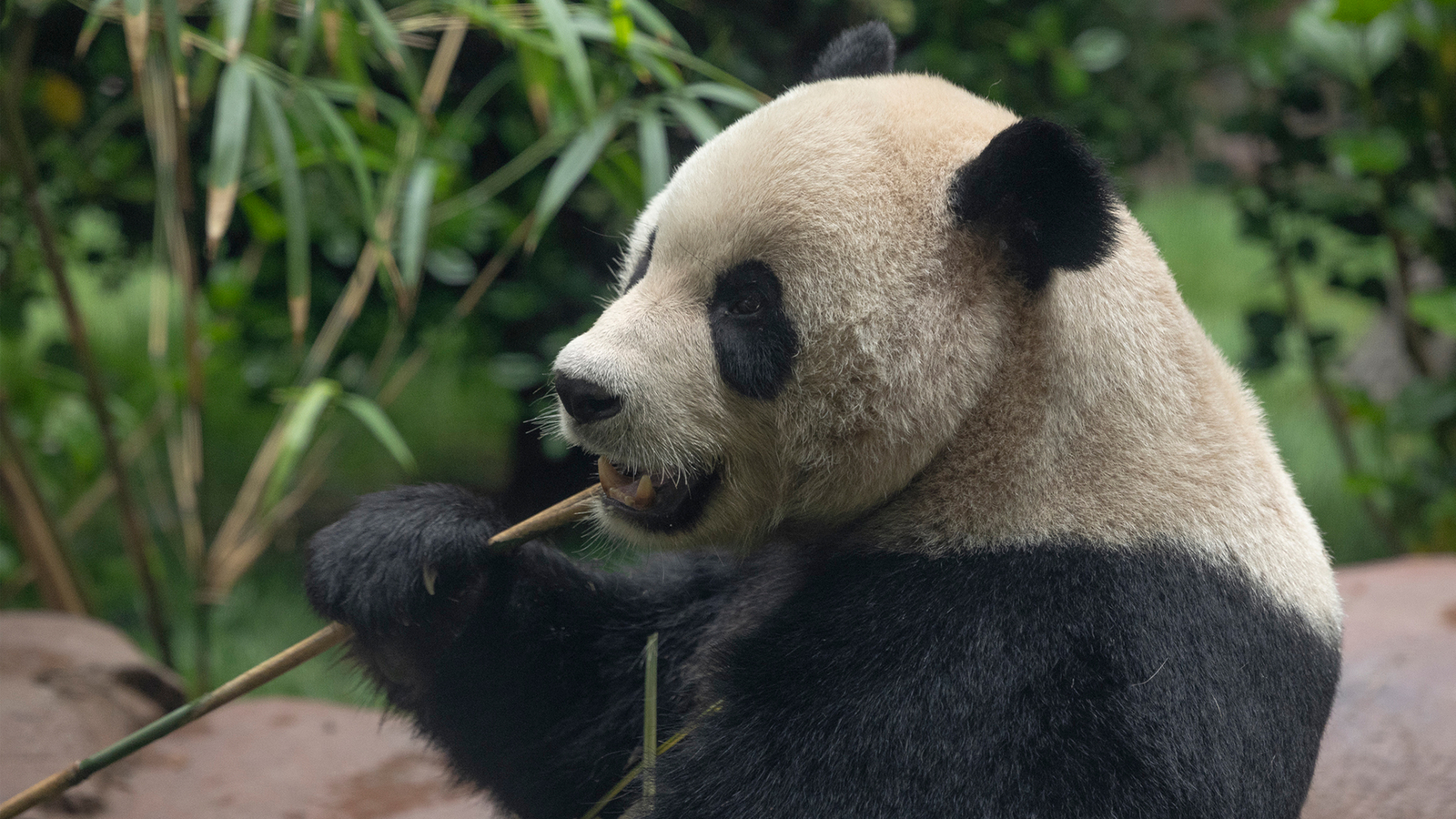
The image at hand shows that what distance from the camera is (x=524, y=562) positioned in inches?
87.5

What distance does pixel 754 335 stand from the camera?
6.03 ft

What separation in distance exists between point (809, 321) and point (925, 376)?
7.6 inches

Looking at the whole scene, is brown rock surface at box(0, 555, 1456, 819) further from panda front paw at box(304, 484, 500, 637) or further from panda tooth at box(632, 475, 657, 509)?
panda tooth at box(632, 475, 657, 509)

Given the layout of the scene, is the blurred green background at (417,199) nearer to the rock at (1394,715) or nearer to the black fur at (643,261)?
the black fur at (643,261)

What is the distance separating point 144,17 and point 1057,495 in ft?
6.61

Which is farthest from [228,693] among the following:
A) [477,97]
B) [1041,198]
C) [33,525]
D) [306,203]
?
[477,97]

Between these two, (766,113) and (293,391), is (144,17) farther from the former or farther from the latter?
(766,113)

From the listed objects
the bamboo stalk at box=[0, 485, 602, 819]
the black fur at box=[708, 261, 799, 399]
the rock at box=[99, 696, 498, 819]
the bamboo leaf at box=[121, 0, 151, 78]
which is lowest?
the rock at box=[99, 696, 498, 819]

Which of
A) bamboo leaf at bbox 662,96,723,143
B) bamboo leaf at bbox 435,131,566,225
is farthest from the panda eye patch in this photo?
bamboo leaf at bbox 435,131,566,225

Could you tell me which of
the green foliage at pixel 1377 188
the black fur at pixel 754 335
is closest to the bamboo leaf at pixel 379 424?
the black fur at pixel 754 335

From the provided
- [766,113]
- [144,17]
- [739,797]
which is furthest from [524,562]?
[144,17]

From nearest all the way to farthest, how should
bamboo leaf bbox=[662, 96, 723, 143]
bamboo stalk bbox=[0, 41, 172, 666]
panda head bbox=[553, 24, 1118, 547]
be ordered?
1. panda head bbox=[553, 24, 1118, 547]
2. bamboo leaf bbox=[662, 96, 723, 143]
3. bamboo stalk bbox=[0, 41, 172, 666]

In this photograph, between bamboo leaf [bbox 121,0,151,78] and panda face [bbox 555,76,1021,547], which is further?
bamboo leaf [bbox 121,0,151,78]

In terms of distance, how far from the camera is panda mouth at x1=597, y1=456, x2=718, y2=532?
1954mm
